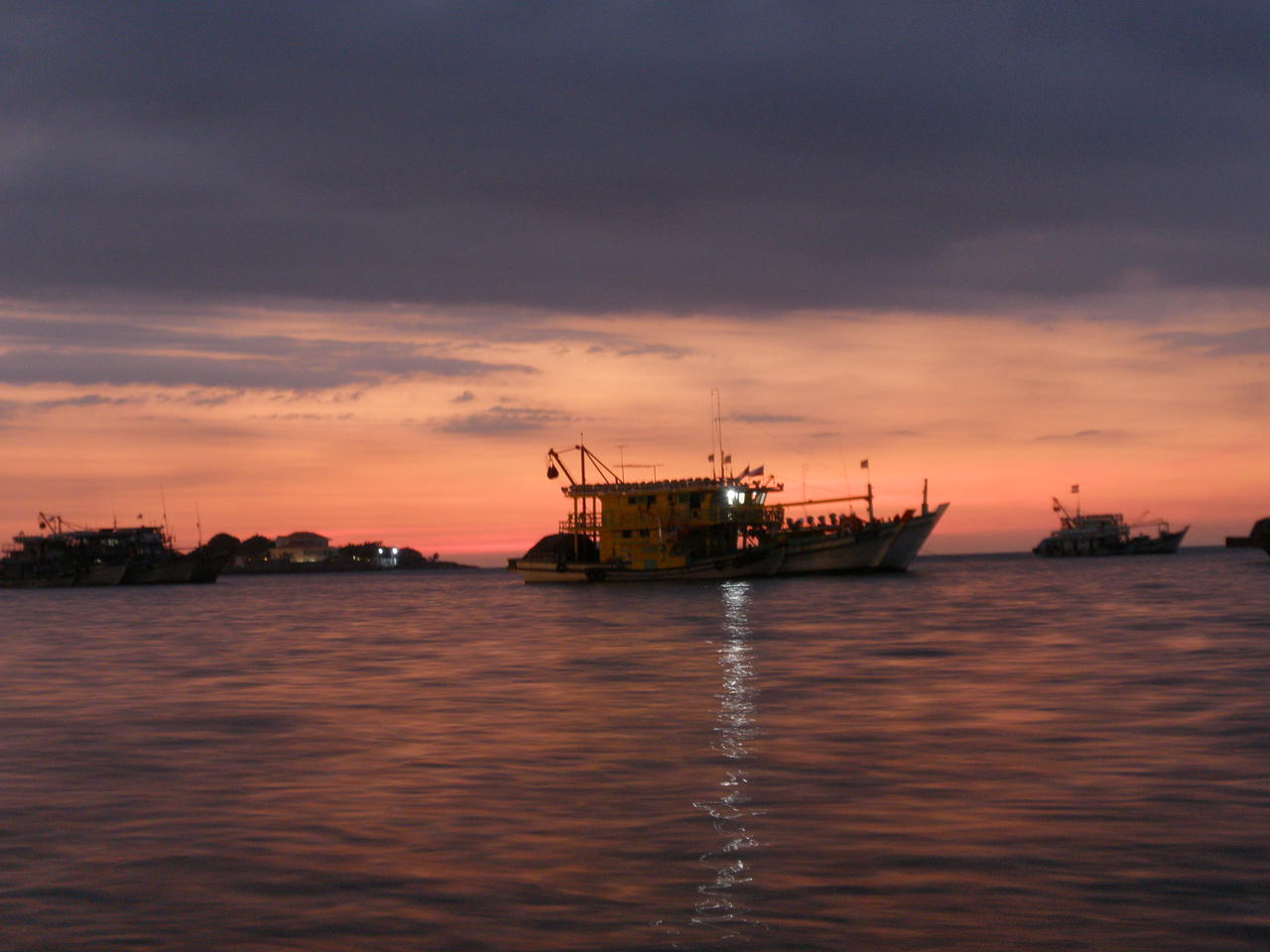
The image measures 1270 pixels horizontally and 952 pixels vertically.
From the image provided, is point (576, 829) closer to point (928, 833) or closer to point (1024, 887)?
point (928, 833)

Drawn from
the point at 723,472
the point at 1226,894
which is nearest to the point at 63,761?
the point at 1226,894

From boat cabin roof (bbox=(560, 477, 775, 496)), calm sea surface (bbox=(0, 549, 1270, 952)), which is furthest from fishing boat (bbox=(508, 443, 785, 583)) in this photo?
calm sea surface (bbox=(0, 549, 1270, 952))

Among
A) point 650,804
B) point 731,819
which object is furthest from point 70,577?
point 731,819

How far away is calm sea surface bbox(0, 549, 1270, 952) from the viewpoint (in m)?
10.7

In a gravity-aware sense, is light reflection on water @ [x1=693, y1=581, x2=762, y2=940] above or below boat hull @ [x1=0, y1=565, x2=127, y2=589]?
below

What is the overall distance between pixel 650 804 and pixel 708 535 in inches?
3458

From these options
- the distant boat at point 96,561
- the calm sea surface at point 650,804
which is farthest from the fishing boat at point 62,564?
the calm sea surface at point 650,804

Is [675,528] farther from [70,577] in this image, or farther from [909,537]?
[70,577]

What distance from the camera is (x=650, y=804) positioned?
15.6 meters

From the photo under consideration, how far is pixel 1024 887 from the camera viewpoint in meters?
11.3

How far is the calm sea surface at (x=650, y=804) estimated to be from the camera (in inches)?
420

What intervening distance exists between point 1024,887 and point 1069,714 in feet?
41.9

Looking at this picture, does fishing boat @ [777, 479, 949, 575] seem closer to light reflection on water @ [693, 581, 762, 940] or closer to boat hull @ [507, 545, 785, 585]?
boat hull @ [507, 545, 785, 585]

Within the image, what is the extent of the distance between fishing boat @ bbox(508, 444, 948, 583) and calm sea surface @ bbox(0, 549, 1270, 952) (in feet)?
206
